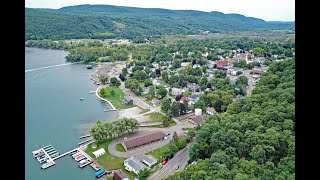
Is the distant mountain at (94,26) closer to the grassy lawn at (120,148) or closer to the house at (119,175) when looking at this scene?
the grassy lawn at (120,148)

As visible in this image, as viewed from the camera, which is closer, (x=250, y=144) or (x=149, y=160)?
(x=250, y=144)

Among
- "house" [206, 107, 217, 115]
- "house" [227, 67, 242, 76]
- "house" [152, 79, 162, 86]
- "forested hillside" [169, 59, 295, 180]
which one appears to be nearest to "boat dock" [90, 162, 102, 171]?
"forested hillside" [169, 59, 295, 180]

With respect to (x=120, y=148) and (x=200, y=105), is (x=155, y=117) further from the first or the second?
(x=120, y=148)

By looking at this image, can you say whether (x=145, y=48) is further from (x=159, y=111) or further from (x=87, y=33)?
(x=159, y=111)

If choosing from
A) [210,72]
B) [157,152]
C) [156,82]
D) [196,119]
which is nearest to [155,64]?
[210,72]

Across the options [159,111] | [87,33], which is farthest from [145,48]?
[159,111]
